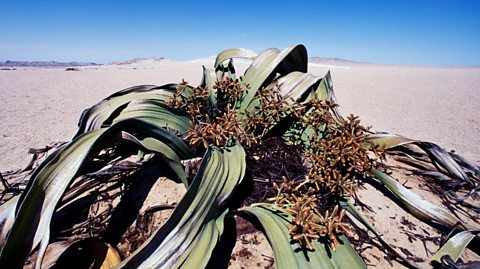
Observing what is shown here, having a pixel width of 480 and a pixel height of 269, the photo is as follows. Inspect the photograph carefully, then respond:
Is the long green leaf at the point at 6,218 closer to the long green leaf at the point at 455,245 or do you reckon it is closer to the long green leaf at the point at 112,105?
the long green leaf at the point at 112,105

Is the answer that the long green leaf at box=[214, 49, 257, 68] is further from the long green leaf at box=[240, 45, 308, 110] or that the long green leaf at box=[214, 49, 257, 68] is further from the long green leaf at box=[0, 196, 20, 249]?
the long green leaf at box=[0, 196, 20, 249]

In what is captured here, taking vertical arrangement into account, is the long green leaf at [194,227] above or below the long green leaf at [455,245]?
above

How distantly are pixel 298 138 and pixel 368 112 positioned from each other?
134 inches

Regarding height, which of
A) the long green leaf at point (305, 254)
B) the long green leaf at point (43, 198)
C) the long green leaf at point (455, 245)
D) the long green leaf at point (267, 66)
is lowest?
the long green leaf at point (455, 245)

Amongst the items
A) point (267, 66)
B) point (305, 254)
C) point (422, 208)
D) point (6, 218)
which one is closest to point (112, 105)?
point (6, 218)

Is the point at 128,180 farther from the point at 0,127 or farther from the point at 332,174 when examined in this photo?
the point at 0,127

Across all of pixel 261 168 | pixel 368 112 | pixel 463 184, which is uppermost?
pixel 261 168

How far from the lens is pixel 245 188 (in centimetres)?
85

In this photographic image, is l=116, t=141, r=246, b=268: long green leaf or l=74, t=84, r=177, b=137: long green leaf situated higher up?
l=74, t=84, r=177, b=137: long green leaf

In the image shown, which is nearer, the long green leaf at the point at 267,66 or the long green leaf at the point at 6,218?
the long green leaf at the point at 6,218

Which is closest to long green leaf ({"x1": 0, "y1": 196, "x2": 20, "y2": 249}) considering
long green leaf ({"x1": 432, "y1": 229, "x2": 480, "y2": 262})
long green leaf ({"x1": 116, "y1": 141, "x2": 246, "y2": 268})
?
long green leaf ({"x1": 116, "y1": 141, "x2": 246, "y2": 268})

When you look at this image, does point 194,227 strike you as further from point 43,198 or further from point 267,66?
point 267,66

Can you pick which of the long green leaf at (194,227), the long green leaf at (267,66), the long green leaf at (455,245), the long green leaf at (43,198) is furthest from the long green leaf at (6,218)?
the long green leaf at (455,245)

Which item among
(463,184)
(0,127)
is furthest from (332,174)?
(0,127)
